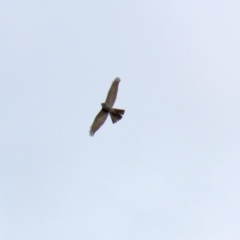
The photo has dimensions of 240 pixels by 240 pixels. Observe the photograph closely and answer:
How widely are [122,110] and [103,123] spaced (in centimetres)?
127

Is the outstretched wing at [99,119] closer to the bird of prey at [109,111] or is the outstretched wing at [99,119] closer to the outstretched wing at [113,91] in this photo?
the bird of prey at [109,111]

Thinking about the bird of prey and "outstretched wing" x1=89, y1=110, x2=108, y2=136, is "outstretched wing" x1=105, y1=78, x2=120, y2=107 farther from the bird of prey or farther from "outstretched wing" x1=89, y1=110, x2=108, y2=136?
"outstretched wing" x1=89, y1=110, x2=108, y2=136

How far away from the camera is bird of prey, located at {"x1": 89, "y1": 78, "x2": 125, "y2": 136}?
41.6 metres

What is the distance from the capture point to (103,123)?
42.1 metres

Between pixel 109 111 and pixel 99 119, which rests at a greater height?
pixel 109 111

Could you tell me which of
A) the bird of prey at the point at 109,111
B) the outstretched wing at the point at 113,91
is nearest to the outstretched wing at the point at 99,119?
the bird of prey at the point at 109,111

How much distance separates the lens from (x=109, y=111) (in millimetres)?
41906

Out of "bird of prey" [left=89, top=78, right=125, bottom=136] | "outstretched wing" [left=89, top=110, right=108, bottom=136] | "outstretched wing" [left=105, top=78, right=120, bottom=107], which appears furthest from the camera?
"outstretched wing" [left=105, top=78, right=120, bottom=107]

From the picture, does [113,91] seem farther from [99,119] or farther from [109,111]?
[99,119]

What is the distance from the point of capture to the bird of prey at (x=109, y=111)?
137 ft

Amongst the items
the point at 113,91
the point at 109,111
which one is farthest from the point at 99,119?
the point at 113,91

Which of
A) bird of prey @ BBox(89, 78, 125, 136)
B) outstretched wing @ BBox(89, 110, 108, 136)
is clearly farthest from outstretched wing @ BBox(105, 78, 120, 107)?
outstretched wing @ BBox(89, 110, 108, 136)

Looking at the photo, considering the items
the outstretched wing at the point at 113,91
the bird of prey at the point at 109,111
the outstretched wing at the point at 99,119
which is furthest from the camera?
the outstretched wing at the point at 113,91

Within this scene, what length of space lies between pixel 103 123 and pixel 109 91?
1.77m
